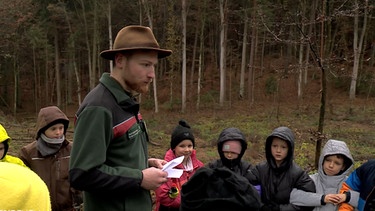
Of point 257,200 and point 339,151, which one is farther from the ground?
point 257,200

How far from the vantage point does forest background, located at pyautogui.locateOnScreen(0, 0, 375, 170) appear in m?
17.6

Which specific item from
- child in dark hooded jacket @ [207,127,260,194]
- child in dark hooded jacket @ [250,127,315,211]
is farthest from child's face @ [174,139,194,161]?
child in dark hooded jacket @ [250,127,315,211]

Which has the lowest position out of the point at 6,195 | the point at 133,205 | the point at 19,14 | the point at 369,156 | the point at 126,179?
the point at 369,156

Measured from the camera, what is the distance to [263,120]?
19.9 meters

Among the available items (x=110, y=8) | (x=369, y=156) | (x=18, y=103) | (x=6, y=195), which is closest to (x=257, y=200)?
(x=6, y=195)

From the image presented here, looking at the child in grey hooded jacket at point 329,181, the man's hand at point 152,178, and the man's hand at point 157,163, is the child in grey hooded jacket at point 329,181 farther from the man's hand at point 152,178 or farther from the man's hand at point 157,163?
the man's hand at point 152,178

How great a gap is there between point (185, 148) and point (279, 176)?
1.02 m

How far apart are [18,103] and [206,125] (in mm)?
21460

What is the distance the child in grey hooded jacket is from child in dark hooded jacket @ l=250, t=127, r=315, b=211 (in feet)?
0.25

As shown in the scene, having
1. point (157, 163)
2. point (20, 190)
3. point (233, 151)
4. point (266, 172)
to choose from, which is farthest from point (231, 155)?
point (20, 190)

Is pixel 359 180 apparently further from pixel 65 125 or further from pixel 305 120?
pixel 305 120

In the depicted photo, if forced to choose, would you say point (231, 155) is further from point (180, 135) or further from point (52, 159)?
point (52, 159)

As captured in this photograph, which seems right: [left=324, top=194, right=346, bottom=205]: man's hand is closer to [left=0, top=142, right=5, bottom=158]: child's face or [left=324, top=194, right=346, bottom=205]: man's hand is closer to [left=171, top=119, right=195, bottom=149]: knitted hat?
[left=171, top=119, right=195, bottom=149]: knitted hat

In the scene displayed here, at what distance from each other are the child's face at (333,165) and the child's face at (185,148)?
4.62 ft
